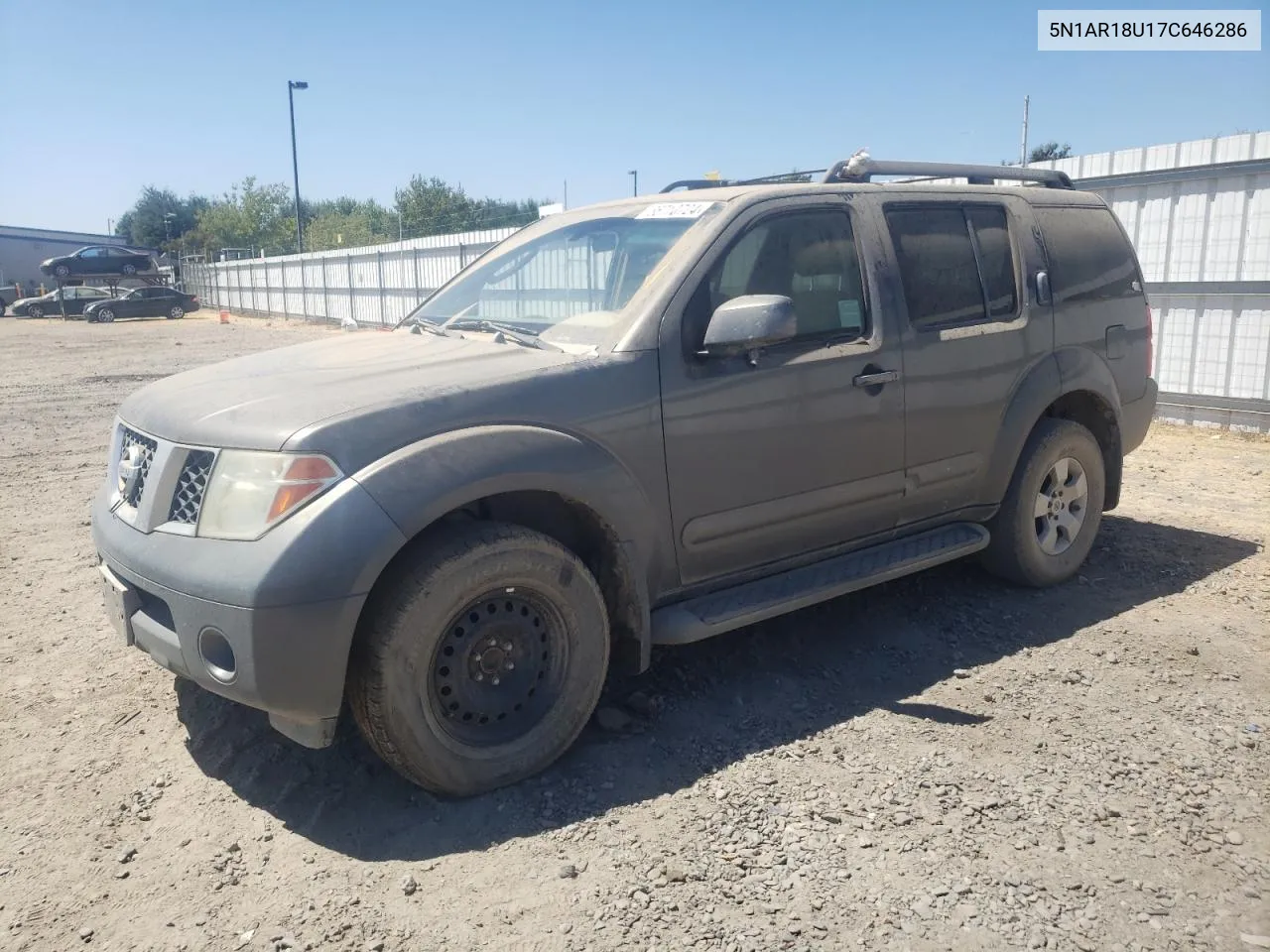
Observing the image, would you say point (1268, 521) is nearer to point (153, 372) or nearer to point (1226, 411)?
point (1226, 411)

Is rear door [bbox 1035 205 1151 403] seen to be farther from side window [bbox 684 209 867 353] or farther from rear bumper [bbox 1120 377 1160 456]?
side window [bbox 684 209 867 353]

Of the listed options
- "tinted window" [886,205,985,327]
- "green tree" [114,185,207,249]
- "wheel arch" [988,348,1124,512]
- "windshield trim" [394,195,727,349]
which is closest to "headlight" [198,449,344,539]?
"windshield trim" [394,195,727,349]

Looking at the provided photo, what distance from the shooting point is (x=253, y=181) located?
7212cm

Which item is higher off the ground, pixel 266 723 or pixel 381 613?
pixel 381 613

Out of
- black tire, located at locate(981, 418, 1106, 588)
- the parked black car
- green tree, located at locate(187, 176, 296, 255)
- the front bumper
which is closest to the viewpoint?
the front bumper

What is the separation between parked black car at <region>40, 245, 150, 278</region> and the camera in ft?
Result: 136

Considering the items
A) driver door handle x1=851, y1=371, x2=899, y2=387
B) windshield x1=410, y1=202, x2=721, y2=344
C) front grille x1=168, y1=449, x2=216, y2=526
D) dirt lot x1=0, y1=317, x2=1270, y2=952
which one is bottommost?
dirt lot x1=0, y1=317, x2=1270, y2=952

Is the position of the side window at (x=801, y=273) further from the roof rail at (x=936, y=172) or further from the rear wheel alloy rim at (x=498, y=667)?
the rear wheel alloy rim at (x=498, y=667)

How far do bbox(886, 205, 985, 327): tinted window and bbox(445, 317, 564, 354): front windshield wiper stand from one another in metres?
1.65

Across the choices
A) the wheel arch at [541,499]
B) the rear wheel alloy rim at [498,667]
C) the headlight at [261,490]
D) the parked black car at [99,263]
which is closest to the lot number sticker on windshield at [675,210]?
the wheel arch at [541,499]

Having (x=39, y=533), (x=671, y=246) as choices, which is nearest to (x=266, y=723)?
(x=671, y=246)

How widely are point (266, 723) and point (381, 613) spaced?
1073mm

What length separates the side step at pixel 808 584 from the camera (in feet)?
11.9

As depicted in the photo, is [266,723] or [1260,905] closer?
[1260,905]
